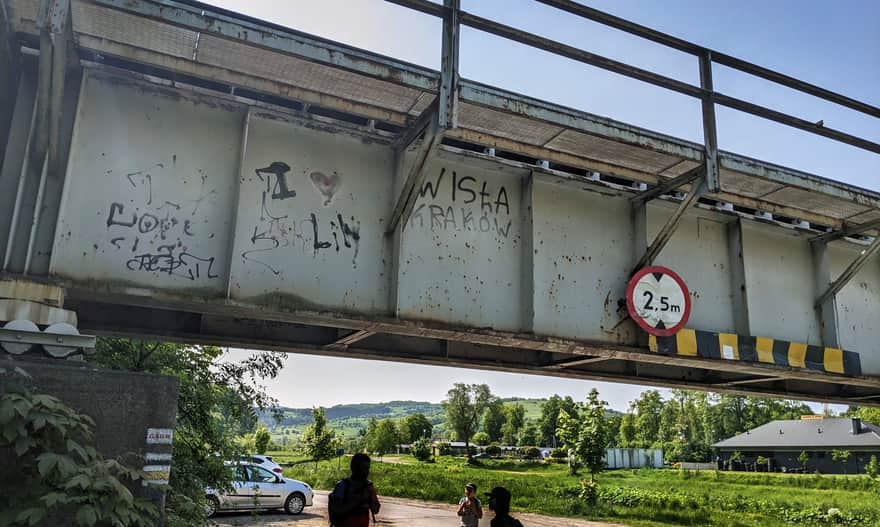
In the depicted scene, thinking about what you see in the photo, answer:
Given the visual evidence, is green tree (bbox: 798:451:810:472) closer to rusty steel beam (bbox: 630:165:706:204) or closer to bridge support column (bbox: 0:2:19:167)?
rusty steel beam (bbox: 630:165:706:204)

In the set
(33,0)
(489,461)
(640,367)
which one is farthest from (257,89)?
(489,461)

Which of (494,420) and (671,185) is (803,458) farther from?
(671,185)

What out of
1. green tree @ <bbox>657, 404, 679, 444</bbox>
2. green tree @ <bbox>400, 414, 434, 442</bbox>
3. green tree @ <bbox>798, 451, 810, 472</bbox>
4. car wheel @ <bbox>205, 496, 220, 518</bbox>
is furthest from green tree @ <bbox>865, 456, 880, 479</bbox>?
green tree @ <bbox>400, 414, 434, 442</bbox>

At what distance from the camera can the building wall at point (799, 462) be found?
55594 millimetres

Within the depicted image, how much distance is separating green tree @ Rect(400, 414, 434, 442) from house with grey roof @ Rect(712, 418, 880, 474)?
168ft

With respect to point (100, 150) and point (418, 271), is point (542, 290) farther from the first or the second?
point (100, 150)

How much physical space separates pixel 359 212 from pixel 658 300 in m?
3.68

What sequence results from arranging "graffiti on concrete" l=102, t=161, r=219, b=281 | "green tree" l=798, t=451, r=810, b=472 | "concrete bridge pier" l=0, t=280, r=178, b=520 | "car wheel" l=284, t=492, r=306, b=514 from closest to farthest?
1. "concrete bridge pier" l=0, t=280, r=178, b=520
2. "graffiti on concrete" l=102, t=161, r=219, b=281
3. "car wheel" l=284, t=492, r=306, b=514
4. "green tree" l=798, t=451, r=810, b=472

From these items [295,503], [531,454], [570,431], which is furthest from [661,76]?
[531,454]

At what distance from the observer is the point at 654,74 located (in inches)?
270

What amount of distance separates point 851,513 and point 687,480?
19.7 meters

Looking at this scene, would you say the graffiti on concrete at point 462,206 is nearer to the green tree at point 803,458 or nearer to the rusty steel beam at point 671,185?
the rusty steel beam at point 671,185

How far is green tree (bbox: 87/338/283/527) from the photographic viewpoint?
8.12 metres

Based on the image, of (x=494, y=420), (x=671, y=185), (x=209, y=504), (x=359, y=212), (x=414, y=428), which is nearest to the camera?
(x=359, y=212)
